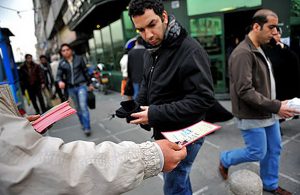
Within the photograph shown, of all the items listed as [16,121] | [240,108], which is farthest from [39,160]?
[240,108]

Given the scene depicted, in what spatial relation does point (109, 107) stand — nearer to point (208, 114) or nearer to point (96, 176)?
point (208, 114)

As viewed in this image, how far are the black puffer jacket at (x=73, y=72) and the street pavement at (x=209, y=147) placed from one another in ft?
4.01

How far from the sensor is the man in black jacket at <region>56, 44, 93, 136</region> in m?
5.33

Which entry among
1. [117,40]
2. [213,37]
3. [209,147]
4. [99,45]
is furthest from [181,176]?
[99,45]

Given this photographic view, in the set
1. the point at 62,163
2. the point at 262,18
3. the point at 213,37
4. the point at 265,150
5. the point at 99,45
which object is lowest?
the point at 265,150

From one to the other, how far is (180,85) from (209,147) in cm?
256

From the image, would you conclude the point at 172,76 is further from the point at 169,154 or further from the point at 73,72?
the point at 73,72

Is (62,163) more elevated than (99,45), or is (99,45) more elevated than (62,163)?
(99,45)

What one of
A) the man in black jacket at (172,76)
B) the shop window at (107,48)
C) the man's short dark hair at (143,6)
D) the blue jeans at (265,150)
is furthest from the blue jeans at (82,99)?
the shop window at (107,48)

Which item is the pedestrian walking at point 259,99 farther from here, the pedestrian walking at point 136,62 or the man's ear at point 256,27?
the pedestrian walking at point 136,62

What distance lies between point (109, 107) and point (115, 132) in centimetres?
274

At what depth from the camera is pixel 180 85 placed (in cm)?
193

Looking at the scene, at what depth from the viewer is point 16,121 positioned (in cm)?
97

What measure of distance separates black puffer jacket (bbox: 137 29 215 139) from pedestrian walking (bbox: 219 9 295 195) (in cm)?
70
